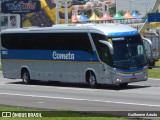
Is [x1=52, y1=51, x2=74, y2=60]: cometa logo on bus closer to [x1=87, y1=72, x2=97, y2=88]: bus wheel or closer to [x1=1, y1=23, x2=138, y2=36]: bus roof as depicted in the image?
[x1=1, y1=23, x2=138, y2=36]: bus roof

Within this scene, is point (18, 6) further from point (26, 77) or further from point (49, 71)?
point (49, 71)

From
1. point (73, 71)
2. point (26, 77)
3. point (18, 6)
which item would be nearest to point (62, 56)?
point (73, 71)

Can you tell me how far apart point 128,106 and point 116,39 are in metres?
8.48

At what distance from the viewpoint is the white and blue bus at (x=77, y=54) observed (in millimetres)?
28078

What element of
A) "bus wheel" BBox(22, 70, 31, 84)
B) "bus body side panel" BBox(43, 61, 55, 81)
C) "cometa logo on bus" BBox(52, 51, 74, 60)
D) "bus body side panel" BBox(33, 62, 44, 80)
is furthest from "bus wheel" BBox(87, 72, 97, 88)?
"bus wheel" BBox(22, 70, 31, 84)

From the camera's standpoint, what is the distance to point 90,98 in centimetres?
2361

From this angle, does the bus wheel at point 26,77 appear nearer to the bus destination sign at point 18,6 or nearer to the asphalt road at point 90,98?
the asphalt road at point 90,98

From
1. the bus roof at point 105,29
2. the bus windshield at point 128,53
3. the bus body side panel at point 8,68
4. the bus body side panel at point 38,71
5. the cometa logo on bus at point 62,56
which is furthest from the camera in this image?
the bus body side panel at point 8,68

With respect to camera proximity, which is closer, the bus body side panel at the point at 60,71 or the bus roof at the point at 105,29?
the bus roof at the point at 105,29

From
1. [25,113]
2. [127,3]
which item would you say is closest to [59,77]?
[25,113]

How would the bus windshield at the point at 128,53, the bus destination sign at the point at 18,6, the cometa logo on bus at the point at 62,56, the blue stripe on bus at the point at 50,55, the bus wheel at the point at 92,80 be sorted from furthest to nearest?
1. the bus destination sign at the point at 18,6
2. the cometa logo on bus at the point at 62,56
3. the blue stripe on bus at the point at 50,55
4. the bus wheel at the point at 92,80
5. the bus windshield at the point at 128,53

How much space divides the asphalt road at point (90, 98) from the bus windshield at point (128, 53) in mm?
1184

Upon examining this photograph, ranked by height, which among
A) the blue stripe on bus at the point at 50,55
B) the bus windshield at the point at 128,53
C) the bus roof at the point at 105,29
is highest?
the bus roof at the point at 105,29

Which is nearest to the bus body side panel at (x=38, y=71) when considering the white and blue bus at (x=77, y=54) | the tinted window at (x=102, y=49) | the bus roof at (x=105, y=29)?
the white and blue bus at (x=77, y=54)
